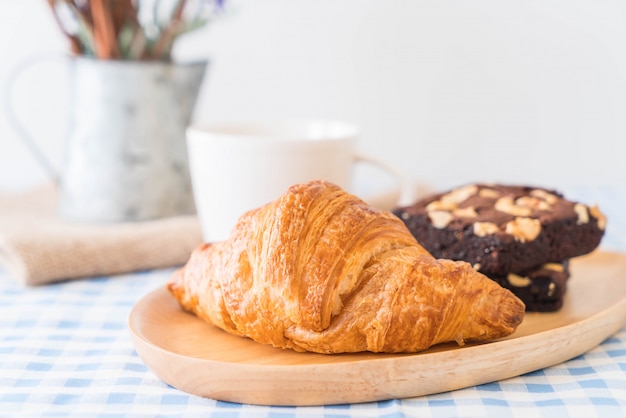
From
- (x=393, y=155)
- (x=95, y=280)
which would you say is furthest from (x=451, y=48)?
(x=95, y=280)

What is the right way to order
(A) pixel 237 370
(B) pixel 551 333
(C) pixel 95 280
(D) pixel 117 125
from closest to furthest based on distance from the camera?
(A) pixel 237 370
(B) pixel 551 333
(C) pixel 95 280
(D) pixel 117 125

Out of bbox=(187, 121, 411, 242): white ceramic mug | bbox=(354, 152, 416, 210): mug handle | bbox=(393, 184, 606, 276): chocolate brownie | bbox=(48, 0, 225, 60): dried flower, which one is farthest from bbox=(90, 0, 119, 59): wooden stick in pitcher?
bbox=(393, 184, 606, 276): chocolate brownie

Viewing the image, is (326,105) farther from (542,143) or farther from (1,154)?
(1,154)

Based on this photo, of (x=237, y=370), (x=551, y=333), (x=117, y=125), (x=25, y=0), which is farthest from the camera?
(x=25, y=0)

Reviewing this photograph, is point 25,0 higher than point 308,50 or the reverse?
higher

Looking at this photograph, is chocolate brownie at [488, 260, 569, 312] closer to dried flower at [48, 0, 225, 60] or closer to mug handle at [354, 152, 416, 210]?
mug handle at [354, 152, 416, 210]

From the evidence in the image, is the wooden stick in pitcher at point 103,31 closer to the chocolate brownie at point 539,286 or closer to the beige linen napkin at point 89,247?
the beige linen napkin at point 89,247

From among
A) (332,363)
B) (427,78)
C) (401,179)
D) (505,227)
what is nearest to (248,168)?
(401,179)

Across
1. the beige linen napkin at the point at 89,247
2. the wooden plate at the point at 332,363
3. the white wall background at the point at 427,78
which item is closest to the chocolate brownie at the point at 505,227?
the wooden plate at the point at 332,363
